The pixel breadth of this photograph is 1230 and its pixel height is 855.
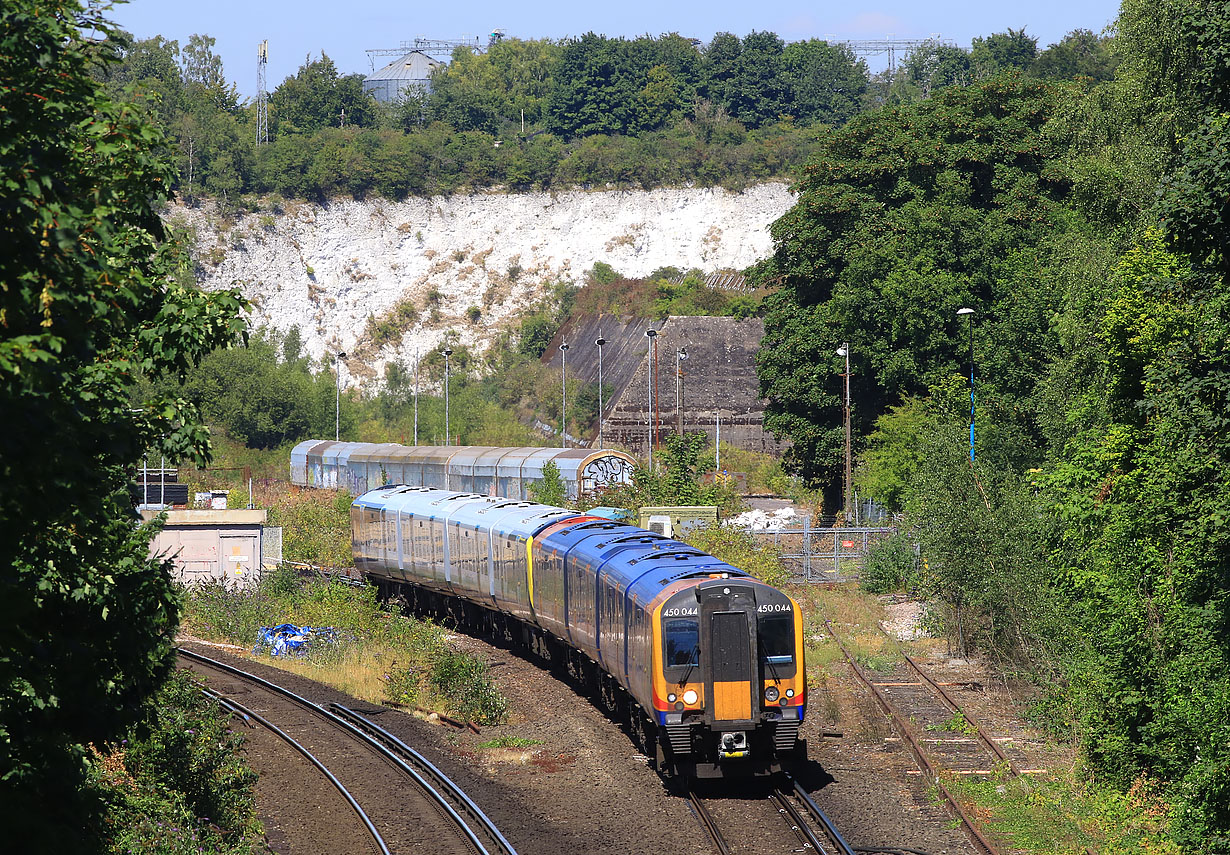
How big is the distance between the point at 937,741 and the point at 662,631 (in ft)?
19.9

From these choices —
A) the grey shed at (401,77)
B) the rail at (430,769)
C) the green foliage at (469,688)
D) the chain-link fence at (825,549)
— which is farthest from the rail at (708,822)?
the grey shed at (401,77)

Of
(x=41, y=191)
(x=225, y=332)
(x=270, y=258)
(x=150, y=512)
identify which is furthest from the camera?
(x=270, y=258)

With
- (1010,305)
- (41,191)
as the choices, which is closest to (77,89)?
(41,191)

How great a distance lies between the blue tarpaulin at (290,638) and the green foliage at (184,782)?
1157cm

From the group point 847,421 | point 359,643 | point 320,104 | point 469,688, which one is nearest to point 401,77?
point 320,104

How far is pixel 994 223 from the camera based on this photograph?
48969 mm

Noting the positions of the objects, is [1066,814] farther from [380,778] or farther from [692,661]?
[380,778]

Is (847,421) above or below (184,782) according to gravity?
above

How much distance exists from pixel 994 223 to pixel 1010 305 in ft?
12.7

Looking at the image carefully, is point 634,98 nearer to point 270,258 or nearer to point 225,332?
point 270,258

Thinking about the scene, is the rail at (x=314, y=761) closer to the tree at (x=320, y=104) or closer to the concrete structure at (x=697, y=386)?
the concrete structure at (x=697, y=386)

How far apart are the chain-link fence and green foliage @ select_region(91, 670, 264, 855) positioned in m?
23.5

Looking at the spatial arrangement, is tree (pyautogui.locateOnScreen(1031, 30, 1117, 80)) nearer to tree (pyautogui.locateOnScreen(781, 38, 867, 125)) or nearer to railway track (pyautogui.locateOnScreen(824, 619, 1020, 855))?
tree (pyautogui.locateOnScreen(781, 38, 867, 125))

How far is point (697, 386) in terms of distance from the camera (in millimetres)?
82188
